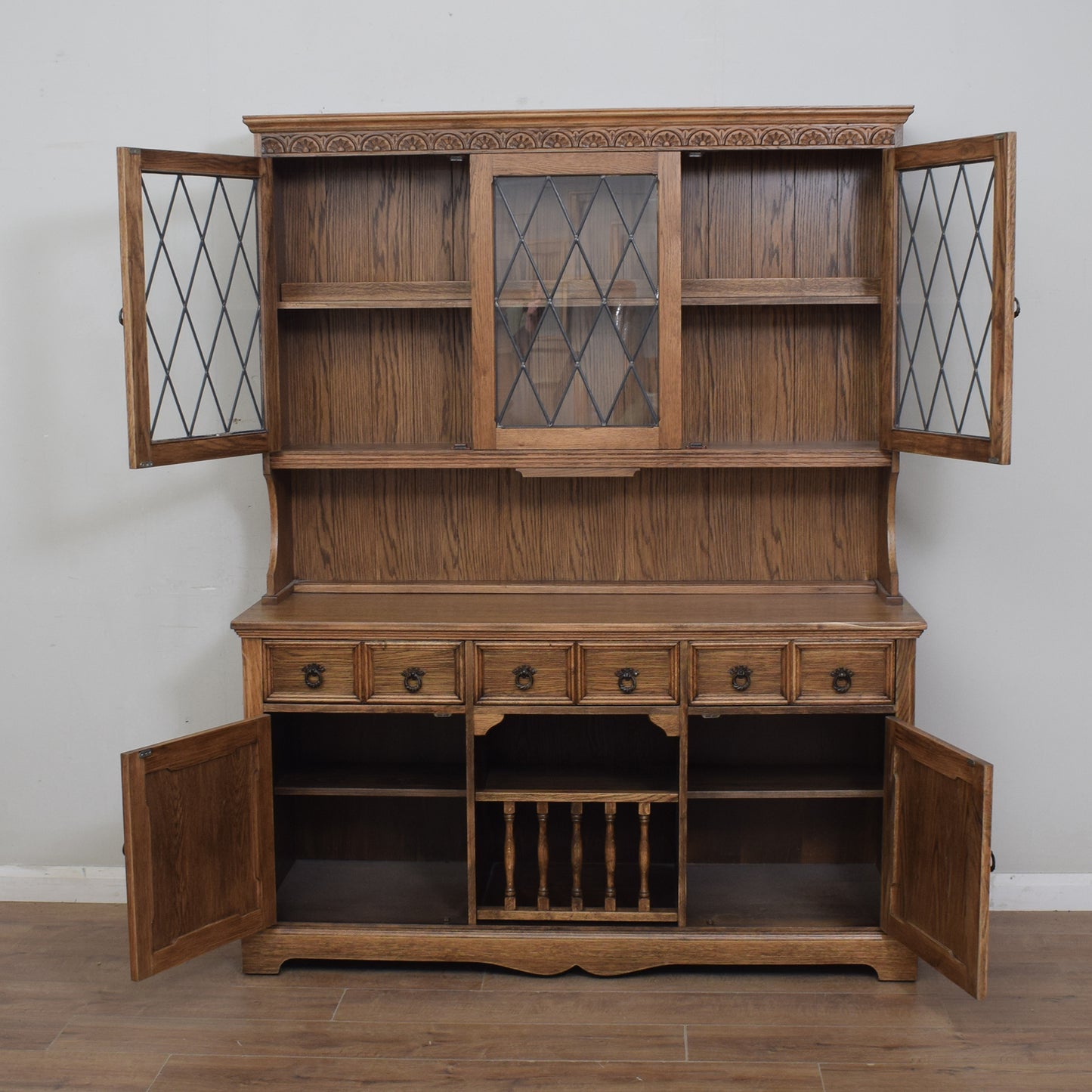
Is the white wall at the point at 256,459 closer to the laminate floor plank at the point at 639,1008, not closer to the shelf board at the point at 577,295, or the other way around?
the shelf board at the point at 577,295

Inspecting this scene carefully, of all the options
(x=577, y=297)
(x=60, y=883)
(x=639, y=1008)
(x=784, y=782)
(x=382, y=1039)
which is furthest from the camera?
(x=60, y=883)

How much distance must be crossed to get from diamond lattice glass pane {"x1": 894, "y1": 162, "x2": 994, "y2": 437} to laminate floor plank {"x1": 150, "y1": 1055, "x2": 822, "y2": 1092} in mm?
1543

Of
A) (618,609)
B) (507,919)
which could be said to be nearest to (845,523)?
(618,609)

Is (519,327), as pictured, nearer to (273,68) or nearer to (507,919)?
(273,68)

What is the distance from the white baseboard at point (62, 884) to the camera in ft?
11.4

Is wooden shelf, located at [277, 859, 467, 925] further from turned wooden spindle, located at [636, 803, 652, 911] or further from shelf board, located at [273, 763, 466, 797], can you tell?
turned wooden spindle, located at [636, 803, 652, 911]

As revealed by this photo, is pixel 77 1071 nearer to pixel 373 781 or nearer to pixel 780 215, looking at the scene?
pixel 373 781

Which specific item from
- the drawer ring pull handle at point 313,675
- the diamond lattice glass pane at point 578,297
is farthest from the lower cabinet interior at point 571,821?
the diamond lattice glass pane at point 578,297

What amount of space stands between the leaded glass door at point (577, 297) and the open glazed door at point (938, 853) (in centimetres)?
97

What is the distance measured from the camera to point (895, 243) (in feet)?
9.90

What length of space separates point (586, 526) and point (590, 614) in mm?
380

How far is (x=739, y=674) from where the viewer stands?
290cm

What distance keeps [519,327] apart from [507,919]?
4.76 ft

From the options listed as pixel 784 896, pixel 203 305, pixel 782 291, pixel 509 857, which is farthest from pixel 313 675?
pixel 782 291
